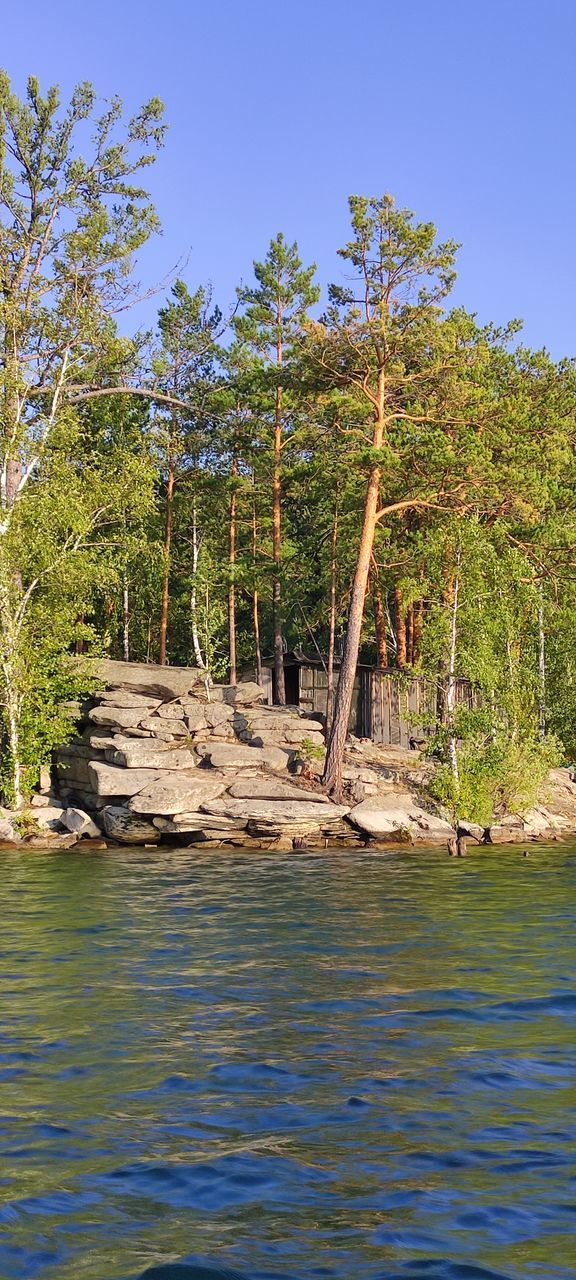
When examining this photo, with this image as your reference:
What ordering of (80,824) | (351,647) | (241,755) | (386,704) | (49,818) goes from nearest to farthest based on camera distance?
(80,824)
(49,818)
(241,755)
(351,647)
(386,704)

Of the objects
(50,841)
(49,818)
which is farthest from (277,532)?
(50,841)

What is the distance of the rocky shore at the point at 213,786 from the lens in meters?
29.6

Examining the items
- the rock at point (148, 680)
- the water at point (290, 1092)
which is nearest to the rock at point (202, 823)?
the rock at point (148, 680)

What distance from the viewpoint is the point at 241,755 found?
1248 inches

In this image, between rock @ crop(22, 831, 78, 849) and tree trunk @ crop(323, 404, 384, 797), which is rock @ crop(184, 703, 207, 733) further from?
rock @ crop(22, 831, 78, 849)

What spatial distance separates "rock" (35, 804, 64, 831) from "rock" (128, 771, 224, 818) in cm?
254

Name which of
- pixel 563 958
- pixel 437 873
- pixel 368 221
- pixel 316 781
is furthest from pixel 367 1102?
pixel 368 221

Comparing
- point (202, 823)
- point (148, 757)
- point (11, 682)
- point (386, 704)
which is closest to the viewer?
point (202, 823)

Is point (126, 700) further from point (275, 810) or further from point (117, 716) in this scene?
point (275, 810)

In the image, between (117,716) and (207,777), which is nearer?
(207,777)

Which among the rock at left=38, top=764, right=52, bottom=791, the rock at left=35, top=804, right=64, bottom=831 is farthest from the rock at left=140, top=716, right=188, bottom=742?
the rock at left=38, top=764, right=52, bottom=791

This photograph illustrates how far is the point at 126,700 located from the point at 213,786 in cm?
516

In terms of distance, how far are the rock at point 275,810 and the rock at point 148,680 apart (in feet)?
19.1

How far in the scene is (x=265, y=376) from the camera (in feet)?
111
